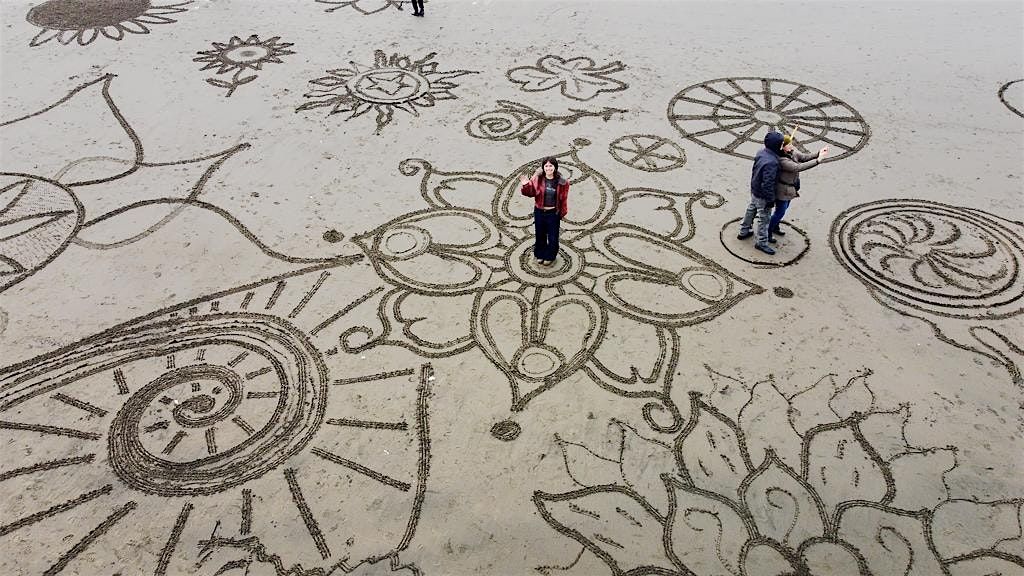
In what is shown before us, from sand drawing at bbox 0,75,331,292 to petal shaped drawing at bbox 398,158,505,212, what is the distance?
5.38ft

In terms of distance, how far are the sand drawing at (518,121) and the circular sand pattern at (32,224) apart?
4.70 meters

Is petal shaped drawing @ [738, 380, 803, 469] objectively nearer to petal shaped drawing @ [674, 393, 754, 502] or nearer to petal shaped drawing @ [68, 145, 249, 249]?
petal shaped drawing @ [674, 393, 754, 502]

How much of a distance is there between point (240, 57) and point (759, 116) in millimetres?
7938

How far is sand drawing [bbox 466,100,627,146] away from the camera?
8352mm

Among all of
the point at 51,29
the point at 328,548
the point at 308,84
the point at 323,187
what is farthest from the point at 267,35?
the point at 328,548

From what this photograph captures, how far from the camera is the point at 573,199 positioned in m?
7.22

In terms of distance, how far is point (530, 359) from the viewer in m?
5.42

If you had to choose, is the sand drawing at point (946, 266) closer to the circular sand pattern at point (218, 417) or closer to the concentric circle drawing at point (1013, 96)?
the concentric circle drawing at point (1013, 96)

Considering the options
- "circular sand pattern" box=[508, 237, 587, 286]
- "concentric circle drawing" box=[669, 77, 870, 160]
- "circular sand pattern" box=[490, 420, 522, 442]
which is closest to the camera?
"circular sand pattern" box=[490, 420, 522, 442]

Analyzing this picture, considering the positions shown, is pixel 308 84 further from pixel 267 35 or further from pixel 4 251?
pixel 4 251

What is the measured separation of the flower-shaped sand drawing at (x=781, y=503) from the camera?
4.15 metres

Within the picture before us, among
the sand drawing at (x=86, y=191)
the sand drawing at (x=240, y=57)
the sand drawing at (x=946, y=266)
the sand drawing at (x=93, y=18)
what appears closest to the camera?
the sand drawing at (x=946, y=266)

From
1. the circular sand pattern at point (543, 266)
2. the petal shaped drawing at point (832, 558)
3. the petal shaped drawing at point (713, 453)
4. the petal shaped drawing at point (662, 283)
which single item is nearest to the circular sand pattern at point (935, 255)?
the petal shaped drawing at point (662, 283)

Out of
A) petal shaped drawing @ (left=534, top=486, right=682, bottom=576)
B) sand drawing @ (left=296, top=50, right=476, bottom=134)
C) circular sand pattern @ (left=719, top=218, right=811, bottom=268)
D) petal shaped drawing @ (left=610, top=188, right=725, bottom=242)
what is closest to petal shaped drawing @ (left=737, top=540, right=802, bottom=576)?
petal shaped drawing @ (left=534, top=486, right=682, bottom=576)
